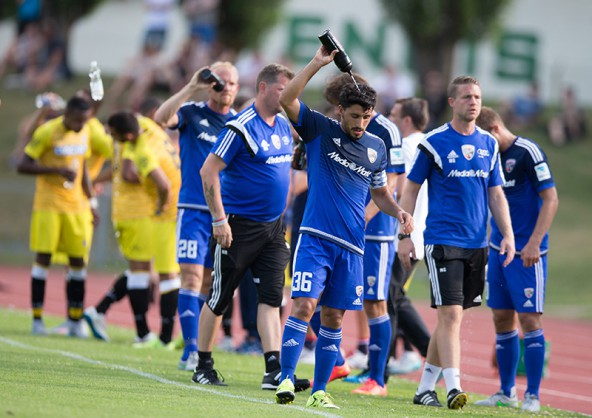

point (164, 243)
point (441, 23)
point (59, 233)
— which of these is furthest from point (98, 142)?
point (441, 23)

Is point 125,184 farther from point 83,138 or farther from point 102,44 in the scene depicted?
point 102,44

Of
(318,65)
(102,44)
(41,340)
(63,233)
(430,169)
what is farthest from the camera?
(102,44)

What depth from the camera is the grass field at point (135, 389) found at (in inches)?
302

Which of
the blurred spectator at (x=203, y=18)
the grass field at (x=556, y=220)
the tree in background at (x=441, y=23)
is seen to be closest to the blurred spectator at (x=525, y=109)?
the grass field at (x=556, y=220)

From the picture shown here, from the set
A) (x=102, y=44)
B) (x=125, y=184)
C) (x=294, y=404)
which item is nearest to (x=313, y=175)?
(x=294, y=404)

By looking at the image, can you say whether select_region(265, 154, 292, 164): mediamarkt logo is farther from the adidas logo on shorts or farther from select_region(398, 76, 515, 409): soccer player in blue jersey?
the adidas logo on shorts

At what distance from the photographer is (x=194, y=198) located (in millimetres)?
10828

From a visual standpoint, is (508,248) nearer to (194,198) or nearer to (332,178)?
(332,178)

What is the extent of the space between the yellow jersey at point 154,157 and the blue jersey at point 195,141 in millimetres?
1573

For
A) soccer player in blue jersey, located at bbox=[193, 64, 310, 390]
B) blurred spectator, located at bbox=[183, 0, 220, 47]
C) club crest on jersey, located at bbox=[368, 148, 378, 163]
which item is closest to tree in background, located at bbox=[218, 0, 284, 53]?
blurred spectator, located at bbox=[183, 0, 220, 47]

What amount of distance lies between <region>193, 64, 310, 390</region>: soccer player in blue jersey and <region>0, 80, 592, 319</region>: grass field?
42.3 feet

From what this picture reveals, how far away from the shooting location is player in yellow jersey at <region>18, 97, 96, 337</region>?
42.7 feet

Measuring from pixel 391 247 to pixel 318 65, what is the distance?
2.74 m

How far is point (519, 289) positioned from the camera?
32.6 ft
